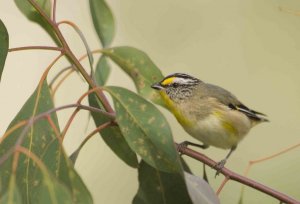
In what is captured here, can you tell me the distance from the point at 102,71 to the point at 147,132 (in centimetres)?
54

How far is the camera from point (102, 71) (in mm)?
1828

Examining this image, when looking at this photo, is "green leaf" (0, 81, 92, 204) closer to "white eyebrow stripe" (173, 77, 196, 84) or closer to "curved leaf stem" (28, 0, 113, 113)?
"curved leaf stem" (28, 0, 113, 113)

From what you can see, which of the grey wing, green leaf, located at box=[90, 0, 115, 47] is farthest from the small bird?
green leaf, located at box=[90, 0, 115, 47]

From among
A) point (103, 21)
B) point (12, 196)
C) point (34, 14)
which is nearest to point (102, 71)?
point (103, 21)

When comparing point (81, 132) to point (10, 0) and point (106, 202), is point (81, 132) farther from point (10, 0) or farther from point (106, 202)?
point (10, 0)

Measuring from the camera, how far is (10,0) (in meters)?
3.45

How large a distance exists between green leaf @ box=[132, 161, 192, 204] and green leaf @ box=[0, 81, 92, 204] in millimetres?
265

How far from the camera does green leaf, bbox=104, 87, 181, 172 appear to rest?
129cm

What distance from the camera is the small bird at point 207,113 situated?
2232 millimetres

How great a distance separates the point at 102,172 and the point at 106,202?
0.13m

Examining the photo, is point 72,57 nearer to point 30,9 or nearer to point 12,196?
point 30,9

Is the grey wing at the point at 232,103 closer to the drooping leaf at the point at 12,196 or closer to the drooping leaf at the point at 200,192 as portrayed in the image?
the drooping leaf at the point at 200,192

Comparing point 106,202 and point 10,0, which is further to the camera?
point 10,0

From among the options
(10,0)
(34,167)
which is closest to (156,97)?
(34,167)
